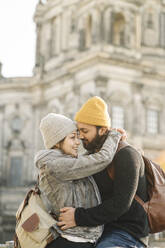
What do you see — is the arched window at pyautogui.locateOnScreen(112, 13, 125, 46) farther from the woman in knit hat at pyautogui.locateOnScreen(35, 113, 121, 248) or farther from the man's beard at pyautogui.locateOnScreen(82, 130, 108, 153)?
the woman in knit hat at pyautogui.locateOnScreen(35, 113, 121, 248)

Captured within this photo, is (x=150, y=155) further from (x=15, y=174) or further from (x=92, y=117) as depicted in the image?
(x=92, y=117)

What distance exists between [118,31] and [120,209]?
93.8 feet

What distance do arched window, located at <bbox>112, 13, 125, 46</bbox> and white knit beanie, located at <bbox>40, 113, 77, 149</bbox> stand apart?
87.7 ft

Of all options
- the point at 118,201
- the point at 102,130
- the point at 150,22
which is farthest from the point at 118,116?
the point at 118,201

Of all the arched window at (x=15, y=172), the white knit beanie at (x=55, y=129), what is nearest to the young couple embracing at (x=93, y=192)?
the white knit beanie at (x=55, y=129)

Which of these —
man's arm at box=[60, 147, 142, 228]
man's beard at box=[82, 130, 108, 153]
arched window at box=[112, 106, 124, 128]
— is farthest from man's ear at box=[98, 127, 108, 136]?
arched window at box=[112, 106, 124, 128]

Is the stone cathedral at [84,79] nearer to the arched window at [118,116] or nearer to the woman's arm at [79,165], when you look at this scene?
the arched window at [118,116]

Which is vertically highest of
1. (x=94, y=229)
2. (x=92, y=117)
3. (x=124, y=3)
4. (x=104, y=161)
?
(x=124, y=3)

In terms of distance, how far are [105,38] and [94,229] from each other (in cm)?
2510

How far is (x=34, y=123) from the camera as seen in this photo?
32.3 metres

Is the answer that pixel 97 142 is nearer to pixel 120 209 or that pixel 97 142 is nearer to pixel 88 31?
pixel 120 209

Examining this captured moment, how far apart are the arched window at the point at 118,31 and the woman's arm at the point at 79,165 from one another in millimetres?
27043

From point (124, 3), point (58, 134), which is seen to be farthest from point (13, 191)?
point (58, 134)

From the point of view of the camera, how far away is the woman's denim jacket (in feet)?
11.6
